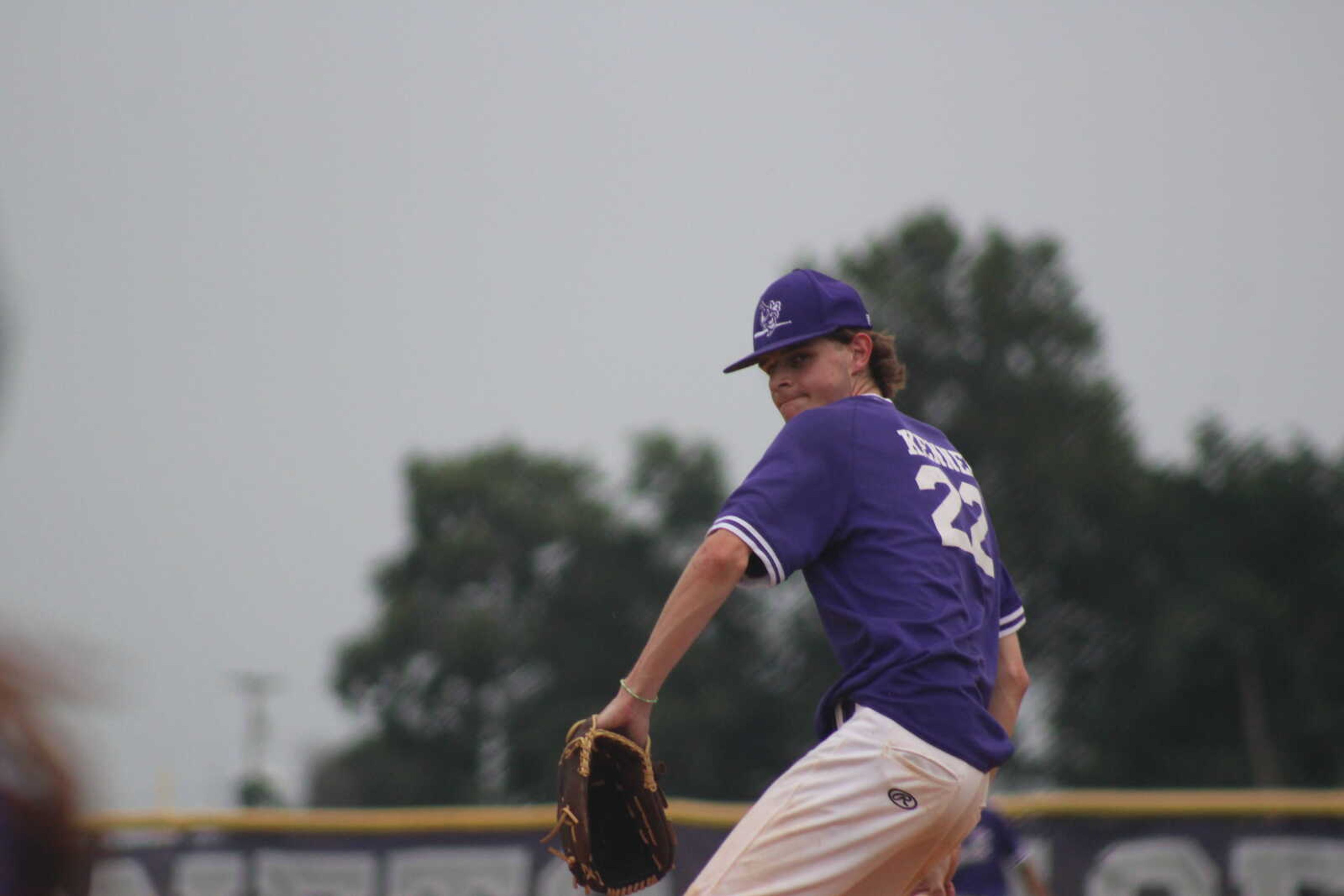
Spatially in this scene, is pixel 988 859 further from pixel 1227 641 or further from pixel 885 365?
pixel 1227 641

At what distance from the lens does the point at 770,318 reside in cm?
406

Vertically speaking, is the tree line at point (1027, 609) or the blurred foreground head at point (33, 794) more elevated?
the blurred foreground head at point (33, 794)

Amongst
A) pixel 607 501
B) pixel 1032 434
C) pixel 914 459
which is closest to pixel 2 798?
pixel 914 459

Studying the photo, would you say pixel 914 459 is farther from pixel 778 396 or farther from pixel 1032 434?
pixel 1032 434

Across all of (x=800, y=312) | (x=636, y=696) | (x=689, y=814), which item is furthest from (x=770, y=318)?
(x=689, y=814)

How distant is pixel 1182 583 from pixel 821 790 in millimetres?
34087

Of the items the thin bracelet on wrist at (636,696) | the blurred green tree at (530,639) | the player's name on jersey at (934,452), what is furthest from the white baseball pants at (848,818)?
the blurred green tree at (530,639)

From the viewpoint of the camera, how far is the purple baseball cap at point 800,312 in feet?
13.2

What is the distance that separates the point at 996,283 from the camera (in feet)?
120

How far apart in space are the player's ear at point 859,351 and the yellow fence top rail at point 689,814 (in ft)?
22.0

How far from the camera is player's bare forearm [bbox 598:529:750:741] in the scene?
Answer: 3600 millimetres

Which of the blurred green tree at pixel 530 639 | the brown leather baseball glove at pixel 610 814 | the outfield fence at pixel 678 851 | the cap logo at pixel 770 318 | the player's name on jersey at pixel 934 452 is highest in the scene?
the cap logo at pixel 770 318

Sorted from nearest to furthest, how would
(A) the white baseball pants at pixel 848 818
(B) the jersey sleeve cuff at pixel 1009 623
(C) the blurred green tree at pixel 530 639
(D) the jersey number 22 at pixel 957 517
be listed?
(A) the white baseball pants at pixel 848 818 < (D) the jersey number 22 at pixel 957 517 < (B) the jersey sleeve cuff at pixel 1009 623 < (C) the blurred green tree at pixel 530 639

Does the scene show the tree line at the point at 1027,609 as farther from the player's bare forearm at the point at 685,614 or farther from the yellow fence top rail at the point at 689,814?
the player's bare forearm at the point at 685,614
